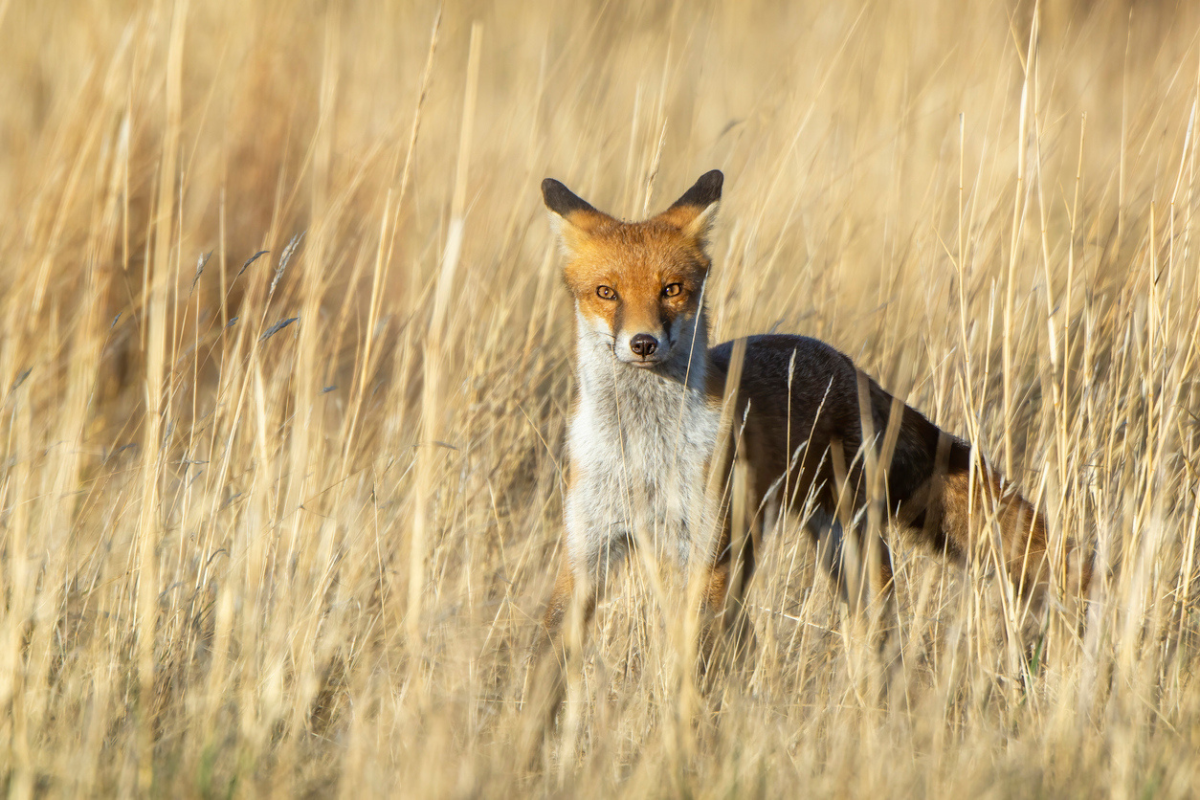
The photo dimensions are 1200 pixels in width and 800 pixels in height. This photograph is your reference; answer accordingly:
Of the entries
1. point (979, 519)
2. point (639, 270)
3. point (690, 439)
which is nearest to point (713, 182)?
point (639, 270)

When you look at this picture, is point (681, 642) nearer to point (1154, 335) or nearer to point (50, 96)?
point (1154, 335)

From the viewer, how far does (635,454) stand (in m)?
4.02

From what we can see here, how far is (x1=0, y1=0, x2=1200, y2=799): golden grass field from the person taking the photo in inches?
112

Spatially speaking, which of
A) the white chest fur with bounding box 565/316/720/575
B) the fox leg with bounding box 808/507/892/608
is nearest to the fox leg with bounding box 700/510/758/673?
the white chest fur with bounding box 565/316/720/575

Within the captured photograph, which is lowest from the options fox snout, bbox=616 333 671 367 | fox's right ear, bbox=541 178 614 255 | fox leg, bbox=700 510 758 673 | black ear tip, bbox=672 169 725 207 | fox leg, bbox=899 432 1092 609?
fox leg, bbox=700 510 758 673

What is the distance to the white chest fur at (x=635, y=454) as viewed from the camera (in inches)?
156

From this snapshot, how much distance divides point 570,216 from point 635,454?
3.57ft

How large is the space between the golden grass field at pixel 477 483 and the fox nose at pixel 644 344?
726 millimetres

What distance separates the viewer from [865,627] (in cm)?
410

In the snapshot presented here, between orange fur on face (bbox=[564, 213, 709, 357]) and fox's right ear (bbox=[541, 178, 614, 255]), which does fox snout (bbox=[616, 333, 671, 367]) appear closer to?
orange fur on face (bbox=[564, 213, 709, 357])

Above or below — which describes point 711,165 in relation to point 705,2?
below

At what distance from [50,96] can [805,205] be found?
545 centimetres

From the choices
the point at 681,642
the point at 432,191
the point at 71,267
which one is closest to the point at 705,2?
the point at 432,191

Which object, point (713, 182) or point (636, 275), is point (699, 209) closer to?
point (713, 182)
